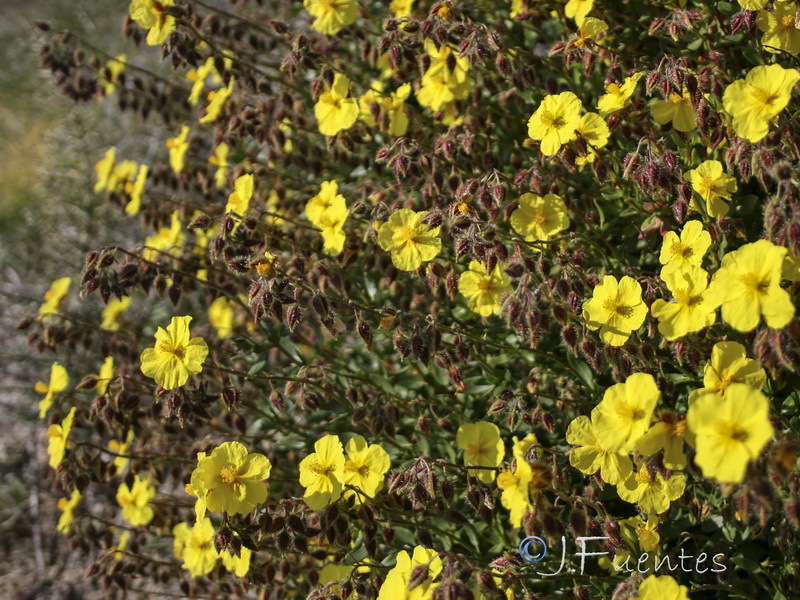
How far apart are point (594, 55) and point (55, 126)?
620 cm

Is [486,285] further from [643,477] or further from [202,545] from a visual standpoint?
[202,545]

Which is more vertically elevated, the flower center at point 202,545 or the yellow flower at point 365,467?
the yellow flower at point 365,467

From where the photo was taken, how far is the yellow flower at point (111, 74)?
160 inches

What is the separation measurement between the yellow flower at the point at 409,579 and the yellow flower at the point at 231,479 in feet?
1.56

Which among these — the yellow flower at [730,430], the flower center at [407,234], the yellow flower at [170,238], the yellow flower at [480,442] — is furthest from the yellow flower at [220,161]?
the yellow flower at [730,430]

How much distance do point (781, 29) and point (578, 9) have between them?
715mm

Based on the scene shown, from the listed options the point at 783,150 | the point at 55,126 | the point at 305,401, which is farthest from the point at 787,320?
the point at 55,126

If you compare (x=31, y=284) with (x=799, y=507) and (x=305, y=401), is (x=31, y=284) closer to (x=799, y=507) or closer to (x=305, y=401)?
(x=305, y=401)

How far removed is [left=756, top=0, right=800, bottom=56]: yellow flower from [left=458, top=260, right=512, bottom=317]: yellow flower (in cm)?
118

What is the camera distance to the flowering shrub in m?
2.16

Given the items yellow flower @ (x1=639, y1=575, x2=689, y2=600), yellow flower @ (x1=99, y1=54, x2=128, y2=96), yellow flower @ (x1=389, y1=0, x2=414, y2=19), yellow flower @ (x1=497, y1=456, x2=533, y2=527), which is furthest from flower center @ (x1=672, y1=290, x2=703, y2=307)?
yellow flower @ (x1=99, y1=54, x2=128, y2=96)

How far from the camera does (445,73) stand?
3184 millimetres

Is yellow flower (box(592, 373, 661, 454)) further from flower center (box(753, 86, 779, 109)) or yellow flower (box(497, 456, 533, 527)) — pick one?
flower center (box(753, 86, 779, 109))

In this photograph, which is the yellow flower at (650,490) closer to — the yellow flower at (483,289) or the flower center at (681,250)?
the flower center at (681,250)
